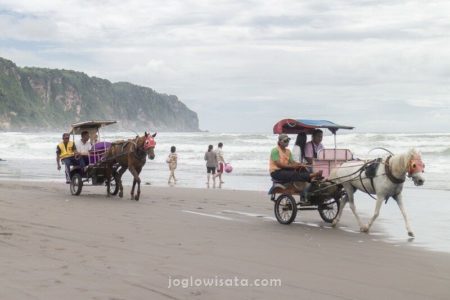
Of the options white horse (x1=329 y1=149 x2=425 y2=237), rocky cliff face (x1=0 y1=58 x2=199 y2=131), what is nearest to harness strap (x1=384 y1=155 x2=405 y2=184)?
white horse (x1=329 y1=149 x2=425 y2=237)

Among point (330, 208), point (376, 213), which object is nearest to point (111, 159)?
point (330, 208)

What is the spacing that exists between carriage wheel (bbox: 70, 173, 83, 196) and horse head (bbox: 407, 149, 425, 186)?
9299mm

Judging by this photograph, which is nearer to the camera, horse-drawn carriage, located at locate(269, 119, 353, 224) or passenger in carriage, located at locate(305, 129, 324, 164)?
horse-drawn carriage, located at locate(269, 119, 353, 224)

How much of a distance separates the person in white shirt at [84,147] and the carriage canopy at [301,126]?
20.7 ft

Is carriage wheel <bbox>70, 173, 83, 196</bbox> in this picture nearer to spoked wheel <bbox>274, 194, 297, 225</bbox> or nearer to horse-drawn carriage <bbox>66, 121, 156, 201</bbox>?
horse-drawn carriage <bbox>66, 121, 156, 201</bbox>

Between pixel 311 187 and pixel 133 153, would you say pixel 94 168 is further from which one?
pixel 311 187

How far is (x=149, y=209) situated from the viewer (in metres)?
13.3

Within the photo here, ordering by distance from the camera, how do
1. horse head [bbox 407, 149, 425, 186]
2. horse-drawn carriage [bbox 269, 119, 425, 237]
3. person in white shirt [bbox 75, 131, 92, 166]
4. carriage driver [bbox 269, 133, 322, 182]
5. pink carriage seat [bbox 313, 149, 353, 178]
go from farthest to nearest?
person in white shirt [bbox 75, 131, 92, 166] < pink carriage seat [bbox 313, 149, 353, 178] < carriage driver [bbox 269, 133, 322, 182] < horse-drawn carriage [bbox 269, 119, 425, 237] < horse head [bbox 407, 149, 425, 186]

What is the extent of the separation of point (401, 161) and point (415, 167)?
1.09 feet

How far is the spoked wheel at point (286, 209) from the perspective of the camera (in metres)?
11.1

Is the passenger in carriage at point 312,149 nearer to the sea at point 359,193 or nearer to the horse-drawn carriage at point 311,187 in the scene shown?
the horse-drawn carriage at point 311,187

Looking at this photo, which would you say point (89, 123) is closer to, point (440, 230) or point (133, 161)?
point (133, 161)

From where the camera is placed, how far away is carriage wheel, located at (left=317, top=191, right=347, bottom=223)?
37.8 ft

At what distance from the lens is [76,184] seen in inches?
640
